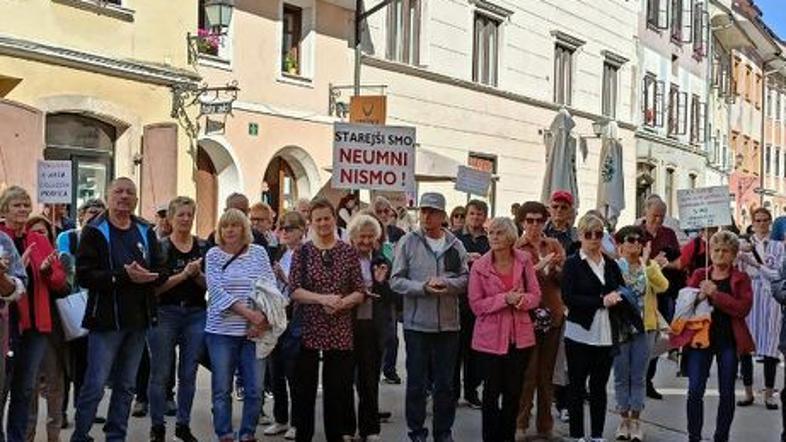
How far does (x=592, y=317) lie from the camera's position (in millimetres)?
8961

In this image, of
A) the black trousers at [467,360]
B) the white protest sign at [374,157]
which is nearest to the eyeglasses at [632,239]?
the black trousers at [467,360]

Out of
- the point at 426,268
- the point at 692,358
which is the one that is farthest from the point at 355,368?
the point at 692,358

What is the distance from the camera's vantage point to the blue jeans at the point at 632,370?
31.5 feet

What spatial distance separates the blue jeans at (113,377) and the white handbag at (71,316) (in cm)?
15

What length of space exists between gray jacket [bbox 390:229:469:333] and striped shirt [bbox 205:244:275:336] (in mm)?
1121

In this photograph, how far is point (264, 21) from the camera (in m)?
19.7

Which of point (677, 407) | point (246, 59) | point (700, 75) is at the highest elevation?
point (700, 75)

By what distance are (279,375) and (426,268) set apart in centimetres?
175

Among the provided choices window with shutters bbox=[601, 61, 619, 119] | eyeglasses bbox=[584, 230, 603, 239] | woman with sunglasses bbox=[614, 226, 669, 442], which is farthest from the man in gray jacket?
window with shutters bbox=[601, 61, 619, 119]

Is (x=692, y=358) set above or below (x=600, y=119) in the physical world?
below

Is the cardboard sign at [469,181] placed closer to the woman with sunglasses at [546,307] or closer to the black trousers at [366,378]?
the woman with sunglasses at [546,307]

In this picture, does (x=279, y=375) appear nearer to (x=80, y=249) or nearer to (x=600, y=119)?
(x=80, y=249)

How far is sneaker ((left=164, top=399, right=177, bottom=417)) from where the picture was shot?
1017 centimetres

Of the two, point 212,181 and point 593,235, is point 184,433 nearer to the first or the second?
point 593,235
